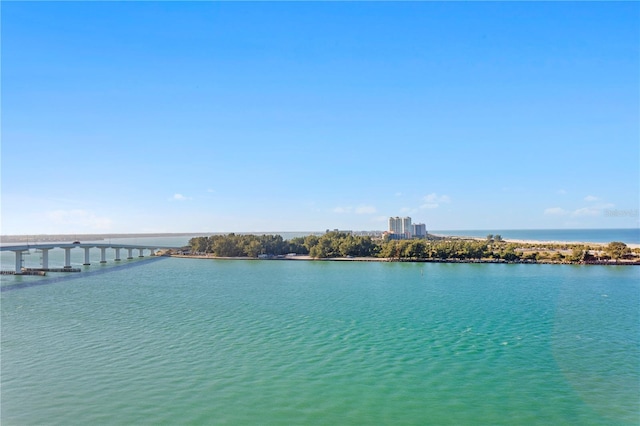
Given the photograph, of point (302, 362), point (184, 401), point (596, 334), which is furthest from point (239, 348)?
point (596, 334)

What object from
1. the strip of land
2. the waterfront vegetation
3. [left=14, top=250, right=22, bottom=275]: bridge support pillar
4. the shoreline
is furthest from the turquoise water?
the waterfront vegetation

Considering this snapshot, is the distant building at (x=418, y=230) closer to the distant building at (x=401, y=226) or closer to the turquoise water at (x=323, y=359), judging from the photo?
the distant building at (x=401, y=226)

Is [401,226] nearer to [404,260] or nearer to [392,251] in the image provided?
[392,251]

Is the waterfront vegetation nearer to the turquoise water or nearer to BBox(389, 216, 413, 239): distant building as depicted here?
the turquoise water

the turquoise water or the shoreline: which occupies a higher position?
the shoreline

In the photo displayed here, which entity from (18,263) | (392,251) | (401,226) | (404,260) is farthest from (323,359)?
(401,226)

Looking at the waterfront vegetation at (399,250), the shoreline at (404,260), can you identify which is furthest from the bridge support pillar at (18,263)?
the waterfront vegetation at (399,250)
